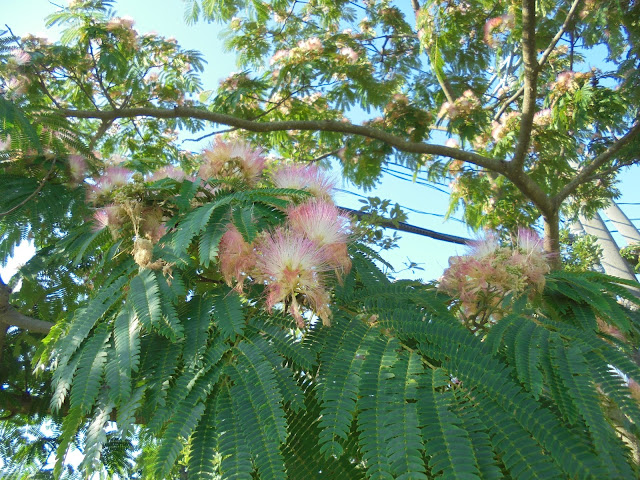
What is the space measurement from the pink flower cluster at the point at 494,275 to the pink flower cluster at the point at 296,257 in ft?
1.95

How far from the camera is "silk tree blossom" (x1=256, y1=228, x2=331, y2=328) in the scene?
1.63m

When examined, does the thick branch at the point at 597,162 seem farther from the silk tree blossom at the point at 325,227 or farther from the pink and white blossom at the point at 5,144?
the pink and white blossom at the point at 5,144

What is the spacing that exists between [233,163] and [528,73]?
3626 mm

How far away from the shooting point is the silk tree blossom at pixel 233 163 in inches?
87.4

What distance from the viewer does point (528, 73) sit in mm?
4789

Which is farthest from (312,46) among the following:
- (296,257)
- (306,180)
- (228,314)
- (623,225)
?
Answer: (623,225)

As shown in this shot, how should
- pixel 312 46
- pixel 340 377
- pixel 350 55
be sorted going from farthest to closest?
pixel 350 55 → pixel 312 46 → pixel 340 377

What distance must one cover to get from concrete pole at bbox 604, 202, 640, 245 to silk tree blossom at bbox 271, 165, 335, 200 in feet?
35.4

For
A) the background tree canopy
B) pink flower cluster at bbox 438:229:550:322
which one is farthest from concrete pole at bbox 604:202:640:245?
pink flower cluster at bbox 438:229:550:322

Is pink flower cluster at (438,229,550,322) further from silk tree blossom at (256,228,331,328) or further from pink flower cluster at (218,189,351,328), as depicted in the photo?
silk tree blossom at (256,228,331,328)

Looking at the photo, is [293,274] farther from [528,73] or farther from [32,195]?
[528,73]

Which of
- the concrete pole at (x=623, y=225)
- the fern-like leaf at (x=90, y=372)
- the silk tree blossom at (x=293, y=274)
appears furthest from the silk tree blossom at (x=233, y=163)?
the concrete pole at (x=623, y=225)

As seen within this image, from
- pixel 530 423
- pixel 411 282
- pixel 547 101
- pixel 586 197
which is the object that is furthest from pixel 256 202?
pixel 586 197

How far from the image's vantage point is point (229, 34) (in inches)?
269
